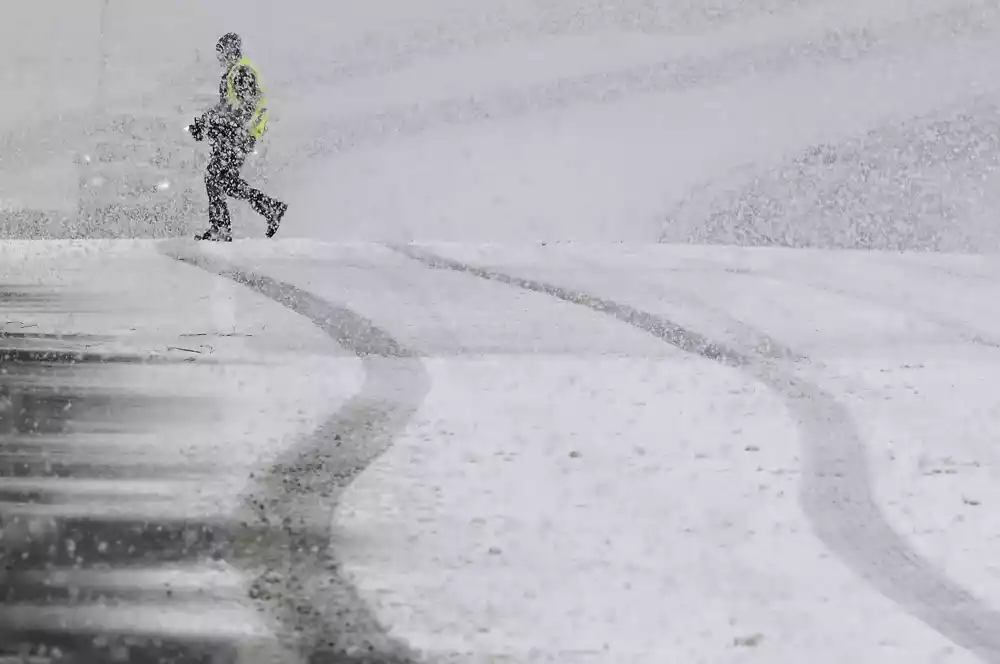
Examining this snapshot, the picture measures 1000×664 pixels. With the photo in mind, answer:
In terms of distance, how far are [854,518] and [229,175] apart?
7707mm

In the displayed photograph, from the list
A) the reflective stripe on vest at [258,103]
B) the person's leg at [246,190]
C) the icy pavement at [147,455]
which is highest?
the reflective stripe on vest at [258,103]

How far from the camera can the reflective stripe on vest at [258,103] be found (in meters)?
9.71

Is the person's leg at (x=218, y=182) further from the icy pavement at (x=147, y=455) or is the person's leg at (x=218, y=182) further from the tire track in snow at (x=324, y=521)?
the tire track in snow at (x=324, y=521)

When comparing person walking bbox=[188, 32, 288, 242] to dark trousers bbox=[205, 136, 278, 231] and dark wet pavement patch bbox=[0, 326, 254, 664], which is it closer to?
dark trousers bbox=[205, 136, 278, 231]

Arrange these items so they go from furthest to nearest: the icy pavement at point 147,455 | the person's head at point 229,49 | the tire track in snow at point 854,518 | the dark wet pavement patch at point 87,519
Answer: the person's head at point 229,49
the tire track in snow at point 854,518
the icy pavement at point 147,455
the dark wet pavement patch at point 87,519

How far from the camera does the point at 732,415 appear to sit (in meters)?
4.48

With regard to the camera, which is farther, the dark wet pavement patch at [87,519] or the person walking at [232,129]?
the person walking at [232,129]

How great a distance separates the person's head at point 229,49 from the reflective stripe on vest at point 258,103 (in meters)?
0.05

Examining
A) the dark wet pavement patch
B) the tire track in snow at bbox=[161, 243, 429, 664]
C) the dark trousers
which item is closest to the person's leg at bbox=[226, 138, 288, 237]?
the dark trousers

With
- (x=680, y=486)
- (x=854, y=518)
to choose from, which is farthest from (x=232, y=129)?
(x=854, y=518)

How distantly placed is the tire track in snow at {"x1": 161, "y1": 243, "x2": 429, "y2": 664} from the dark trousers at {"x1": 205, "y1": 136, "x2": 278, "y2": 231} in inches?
188

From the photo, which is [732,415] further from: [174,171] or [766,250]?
[174,171]

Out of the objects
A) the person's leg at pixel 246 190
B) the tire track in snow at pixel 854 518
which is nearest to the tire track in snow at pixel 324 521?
the tire track in snow at pixel 854 518

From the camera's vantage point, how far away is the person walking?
9727mm
